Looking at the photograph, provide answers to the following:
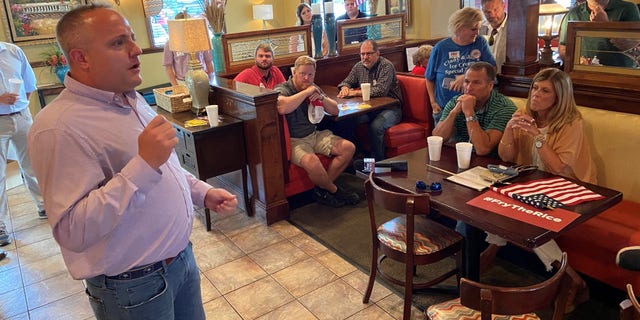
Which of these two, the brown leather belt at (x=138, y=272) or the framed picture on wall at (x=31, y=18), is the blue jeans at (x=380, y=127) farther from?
the framed picture on wall at (x=31, y=18)

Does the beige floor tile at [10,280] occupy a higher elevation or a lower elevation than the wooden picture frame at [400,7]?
lower

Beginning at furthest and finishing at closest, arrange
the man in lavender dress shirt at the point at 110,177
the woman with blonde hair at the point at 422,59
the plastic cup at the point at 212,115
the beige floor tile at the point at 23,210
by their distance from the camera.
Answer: the woman with blonde hair at the point at 422,59 < the beige floor tile at the point at 23,210 < the plastic cup at the point at 212,115 < the man in lavender dress shirt at the point at 110,177

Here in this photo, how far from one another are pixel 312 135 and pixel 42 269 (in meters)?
2.09

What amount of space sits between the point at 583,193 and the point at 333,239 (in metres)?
1.69

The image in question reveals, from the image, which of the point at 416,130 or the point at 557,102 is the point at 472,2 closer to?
the point at 416,130

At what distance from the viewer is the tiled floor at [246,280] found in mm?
2650

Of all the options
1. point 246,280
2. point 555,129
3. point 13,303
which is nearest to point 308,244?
point 246,280

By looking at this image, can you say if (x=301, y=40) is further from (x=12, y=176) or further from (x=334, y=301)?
(x=12, y=176)

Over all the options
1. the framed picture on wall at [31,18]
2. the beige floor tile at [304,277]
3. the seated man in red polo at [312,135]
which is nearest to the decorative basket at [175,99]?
the seated man in red polo at [312,135]

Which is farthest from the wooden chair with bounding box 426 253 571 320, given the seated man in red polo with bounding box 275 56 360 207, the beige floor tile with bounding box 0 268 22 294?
the beige floor tile with bounding box 0 268 22 294

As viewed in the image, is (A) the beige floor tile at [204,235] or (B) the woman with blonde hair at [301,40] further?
(B) the woman with blonde hair at [301,40]

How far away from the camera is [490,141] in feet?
8.86

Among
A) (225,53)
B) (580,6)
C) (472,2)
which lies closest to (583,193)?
(580,6)

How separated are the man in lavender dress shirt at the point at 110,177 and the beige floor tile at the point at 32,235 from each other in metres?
2.69
